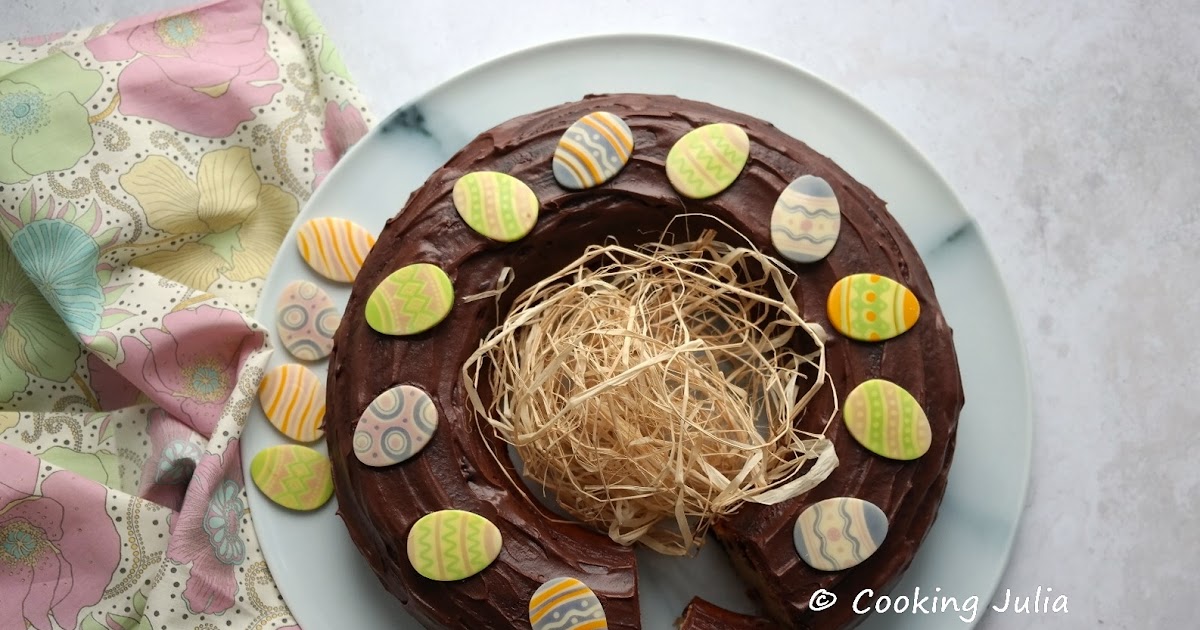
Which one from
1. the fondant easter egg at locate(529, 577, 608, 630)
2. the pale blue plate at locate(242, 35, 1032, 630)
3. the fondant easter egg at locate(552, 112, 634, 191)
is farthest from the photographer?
the pale blue plate at locate(242, 35, 1032, 630)

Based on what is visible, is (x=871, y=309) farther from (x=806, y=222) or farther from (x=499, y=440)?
(x=499, y=440)

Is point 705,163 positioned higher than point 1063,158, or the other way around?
point 1063,158

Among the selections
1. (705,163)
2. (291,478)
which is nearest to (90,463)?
(291,478)

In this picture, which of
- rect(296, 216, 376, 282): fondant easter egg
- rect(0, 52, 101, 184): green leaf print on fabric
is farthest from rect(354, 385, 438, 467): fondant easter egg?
rect(0, 52, 101, 184): green leaf print on fabric

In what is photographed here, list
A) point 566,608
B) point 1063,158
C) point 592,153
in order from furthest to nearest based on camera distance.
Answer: point 1063,158 → point 592,153 → point 566,608

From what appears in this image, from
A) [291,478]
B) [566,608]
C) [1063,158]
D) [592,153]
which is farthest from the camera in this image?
[1063,158]

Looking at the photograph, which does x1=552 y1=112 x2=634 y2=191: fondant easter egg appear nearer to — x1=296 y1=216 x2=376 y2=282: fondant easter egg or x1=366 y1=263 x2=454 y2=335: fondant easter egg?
x1=366 y1=263 x2=454 y2=335: fondant easter egg

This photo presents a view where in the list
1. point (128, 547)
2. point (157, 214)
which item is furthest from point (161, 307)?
point (128, 547)

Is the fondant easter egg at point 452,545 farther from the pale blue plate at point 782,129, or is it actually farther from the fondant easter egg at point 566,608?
the pale blue plate at point 782,129
